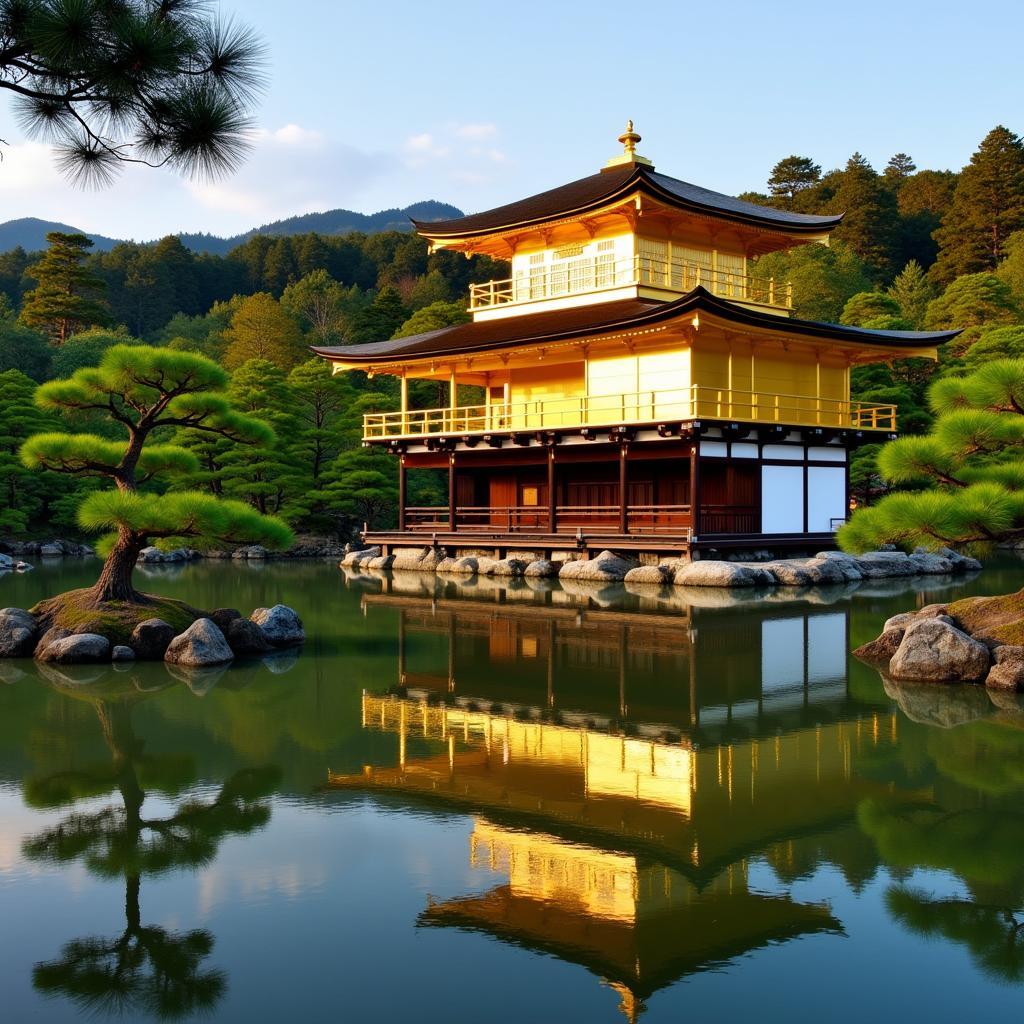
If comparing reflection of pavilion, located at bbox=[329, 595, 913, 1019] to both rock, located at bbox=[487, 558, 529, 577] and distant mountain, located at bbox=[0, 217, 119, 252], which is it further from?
distant mountain, located at bbox=[0, 217, 119, 252]

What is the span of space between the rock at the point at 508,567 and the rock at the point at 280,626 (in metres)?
11.3

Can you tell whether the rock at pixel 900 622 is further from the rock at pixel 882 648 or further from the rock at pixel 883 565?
the rock at pixel 883 565

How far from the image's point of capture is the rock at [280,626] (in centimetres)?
1300

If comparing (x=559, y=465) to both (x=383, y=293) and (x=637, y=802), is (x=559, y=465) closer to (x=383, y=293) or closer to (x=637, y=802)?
(x=637, y=802)

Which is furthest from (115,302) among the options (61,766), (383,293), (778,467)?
(61,766)

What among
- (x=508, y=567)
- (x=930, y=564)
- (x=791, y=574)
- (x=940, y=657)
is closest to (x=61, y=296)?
(x=508, y=567)

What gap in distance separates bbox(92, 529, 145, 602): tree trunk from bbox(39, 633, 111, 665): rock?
0.82 m

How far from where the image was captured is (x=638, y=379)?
2498 centimetres

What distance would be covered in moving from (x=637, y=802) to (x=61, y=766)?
12.9 ft

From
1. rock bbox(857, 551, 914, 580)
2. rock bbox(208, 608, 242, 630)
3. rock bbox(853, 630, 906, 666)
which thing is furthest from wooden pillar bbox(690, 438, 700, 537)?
rock bbox(208, 608, 242, 630)

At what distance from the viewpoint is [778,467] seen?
82.1ft

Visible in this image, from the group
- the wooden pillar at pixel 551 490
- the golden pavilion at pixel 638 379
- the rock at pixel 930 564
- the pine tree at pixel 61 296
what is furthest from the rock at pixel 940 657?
the pine tree at pixel 61 296

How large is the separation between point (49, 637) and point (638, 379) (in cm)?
1585

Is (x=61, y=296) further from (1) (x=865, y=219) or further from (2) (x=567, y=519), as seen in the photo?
(1) (x=865, y=219)
